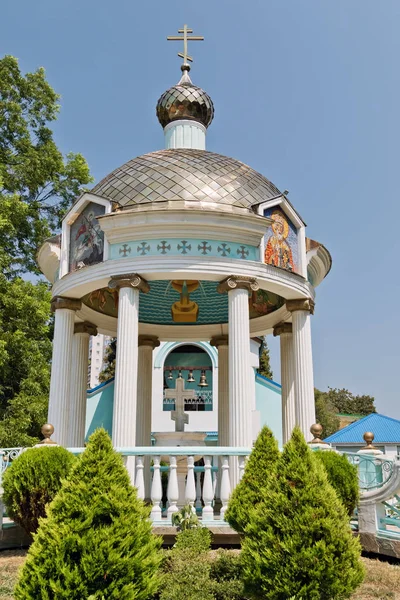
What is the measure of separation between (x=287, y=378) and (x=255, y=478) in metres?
8.21

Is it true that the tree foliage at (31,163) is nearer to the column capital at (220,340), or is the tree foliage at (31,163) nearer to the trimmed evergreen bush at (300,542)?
the column capital at (220,340)

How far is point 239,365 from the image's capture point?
1166cm

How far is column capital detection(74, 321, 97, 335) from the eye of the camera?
16.0 metres

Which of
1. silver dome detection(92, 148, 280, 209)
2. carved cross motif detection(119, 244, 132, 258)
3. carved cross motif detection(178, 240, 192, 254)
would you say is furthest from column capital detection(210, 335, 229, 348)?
carved cross motif detection(119, 244, 132, 258)

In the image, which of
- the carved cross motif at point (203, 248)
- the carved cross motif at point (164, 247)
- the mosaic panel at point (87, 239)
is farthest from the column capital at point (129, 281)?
the carved cross motif at point (203, 248)

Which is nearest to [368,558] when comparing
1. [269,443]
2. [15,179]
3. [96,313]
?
[269,443]

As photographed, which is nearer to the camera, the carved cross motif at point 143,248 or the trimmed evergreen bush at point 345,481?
the trimmed evergreen bush at point 345,481

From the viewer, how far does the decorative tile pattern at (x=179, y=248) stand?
40.2ft

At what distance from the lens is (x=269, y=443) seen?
7562 millimetres

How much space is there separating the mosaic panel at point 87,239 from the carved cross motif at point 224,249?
2676 millimetres

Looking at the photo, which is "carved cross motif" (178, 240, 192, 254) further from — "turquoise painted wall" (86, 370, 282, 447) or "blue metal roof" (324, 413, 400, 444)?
"blue metal roof" (324, 413, 400, 444)

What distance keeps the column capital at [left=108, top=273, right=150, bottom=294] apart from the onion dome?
23.0 ft

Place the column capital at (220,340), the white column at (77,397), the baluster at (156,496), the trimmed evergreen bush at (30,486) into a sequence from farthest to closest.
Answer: the column capital at (220,340)
the white column at (77,397)
the baluster at (156,496)
the trimmed evergreen bush at (30,486)

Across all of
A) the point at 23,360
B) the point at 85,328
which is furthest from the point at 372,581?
the point at 23,360
